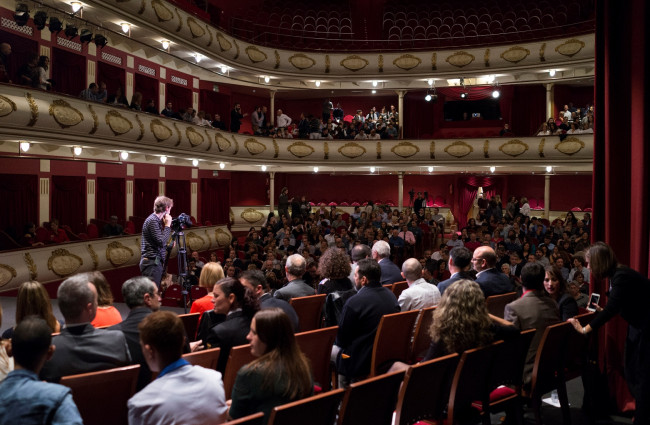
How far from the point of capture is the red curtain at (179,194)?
1566 centimetres

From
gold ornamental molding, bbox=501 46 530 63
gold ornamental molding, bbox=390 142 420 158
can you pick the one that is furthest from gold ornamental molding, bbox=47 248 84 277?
gold ornamental molding, bbox=501 46 530 63

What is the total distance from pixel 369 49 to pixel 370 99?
273cm

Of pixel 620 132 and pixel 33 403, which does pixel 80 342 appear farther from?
pixel 620 132

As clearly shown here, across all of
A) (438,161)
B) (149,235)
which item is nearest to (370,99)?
(438,161)

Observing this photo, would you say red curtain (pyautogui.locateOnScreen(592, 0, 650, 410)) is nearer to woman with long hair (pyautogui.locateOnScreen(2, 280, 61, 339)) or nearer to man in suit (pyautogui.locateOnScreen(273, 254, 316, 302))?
man in suit (pyautogui.locateOnScreen(273, 254, 316, 302))

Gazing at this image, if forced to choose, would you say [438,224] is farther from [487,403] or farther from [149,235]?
[487,403]

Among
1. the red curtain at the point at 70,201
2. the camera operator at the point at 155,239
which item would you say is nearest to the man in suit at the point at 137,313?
the camera operator at the point at 155,239

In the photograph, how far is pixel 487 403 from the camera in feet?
10.7

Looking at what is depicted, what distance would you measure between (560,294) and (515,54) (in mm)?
13715

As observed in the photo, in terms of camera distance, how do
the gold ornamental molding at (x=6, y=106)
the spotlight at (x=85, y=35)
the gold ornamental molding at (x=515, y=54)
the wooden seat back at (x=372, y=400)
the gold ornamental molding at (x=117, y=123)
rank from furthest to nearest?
the gold ornamental molding at (x=515, y=54) < the gold ornamental molding at (x=117, y=123) < the spotlight at (x=85, y=35) < the gold ornamental molding at (x=6, y=106) < the wooden seat back at (x=372, y=400)

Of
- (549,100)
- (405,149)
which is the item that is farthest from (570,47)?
(405,149)

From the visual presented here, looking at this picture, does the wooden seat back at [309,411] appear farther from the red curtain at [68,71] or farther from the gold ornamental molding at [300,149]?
the gold ornamental molding at [300,149]

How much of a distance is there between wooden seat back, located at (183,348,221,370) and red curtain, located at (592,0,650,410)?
308 cm

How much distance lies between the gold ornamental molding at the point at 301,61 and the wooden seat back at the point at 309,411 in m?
15.8
